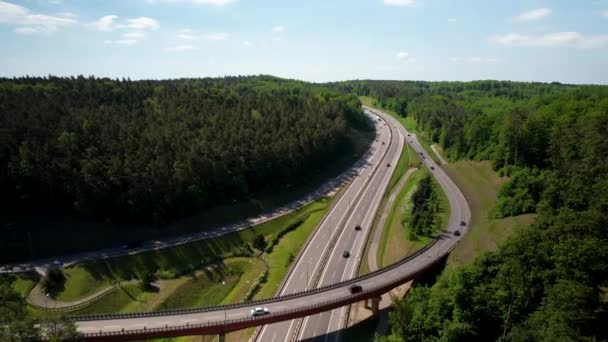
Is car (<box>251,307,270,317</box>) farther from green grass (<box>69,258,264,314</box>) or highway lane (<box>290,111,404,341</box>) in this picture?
green grass (<box>69,258,264,314</box>)

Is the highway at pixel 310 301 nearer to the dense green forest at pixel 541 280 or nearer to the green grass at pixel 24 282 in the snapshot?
the dense green forest at pixel 541 280

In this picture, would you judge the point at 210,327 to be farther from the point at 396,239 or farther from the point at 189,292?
the point at 396,239

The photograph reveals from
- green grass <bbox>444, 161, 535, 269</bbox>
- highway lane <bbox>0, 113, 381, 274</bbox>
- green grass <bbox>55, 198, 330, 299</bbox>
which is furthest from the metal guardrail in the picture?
highway lane <bbox>0, 113, 381, 274</bbox>

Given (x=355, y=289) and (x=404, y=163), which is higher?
(x=404, y=163)

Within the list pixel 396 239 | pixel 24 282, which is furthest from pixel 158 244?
pixel 396 239

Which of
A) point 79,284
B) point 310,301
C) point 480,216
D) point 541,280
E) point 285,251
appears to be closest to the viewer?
point 541,280

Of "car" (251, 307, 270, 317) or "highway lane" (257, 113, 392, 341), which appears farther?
"highway lane" (257, 113, 392, 341)
